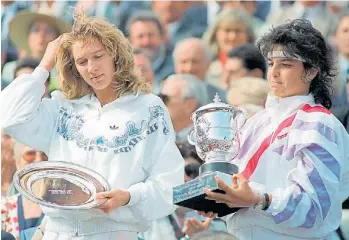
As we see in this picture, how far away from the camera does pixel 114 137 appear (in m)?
3.23

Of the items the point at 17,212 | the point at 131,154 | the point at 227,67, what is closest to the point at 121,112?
the point at 131,154

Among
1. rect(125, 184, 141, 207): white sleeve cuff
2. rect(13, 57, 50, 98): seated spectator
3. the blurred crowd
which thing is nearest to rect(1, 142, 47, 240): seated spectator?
the blurred crowd

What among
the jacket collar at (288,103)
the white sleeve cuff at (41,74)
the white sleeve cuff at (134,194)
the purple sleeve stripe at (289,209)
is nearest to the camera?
the purple sleeve stripe at (289,209)

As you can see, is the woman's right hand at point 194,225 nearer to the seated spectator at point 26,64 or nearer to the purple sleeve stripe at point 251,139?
the purple sleeve stripe at point 251,139

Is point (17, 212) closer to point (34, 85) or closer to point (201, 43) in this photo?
point (201, 43)

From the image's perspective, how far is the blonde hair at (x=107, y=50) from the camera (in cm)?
333

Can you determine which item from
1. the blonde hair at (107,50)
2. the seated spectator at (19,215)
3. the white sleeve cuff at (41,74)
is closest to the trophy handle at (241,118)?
the blonde hair at (107,50)

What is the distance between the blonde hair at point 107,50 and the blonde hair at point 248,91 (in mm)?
2025

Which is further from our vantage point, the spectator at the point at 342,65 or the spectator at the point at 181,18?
the spectator at the point at 181,18

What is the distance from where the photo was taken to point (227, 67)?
18.6 ft

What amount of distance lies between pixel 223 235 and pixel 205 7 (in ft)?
10.6

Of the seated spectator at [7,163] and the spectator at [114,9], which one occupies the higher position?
the spectator at [114,9]

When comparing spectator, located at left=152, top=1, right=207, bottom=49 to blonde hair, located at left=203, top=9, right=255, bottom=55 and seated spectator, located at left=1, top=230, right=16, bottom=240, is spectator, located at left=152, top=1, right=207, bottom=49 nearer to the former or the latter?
blonde hair, located at left=203, top=9, right=255, bottom=55

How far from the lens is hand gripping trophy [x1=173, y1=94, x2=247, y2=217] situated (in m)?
2.91
